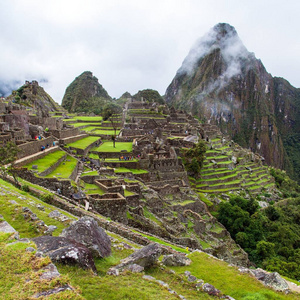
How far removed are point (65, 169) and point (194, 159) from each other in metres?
18.1

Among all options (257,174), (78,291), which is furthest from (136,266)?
(257,174)

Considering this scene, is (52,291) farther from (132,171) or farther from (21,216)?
(132,171)

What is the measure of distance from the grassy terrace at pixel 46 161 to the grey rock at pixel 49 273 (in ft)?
43.6

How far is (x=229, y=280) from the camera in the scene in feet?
23.2

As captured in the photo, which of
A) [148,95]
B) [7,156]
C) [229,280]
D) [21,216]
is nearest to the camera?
[229,280]

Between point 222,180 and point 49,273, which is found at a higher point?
point 49,273

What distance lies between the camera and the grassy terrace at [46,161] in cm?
1763

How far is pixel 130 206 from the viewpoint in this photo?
18047mm

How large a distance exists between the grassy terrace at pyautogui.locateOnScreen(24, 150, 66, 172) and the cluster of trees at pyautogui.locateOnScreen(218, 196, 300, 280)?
1790cm

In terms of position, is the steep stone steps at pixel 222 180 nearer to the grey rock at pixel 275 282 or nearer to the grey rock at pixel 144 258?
the grey rock at pixel 275 282

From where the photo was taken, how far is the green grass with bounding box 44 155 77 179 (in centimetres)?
1742

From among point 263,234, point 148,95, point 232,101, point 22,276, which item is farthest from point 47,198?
point 232,101

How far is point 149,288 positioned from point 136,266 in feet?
3.23

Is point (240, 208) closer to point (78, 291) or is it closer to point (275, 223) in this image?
point (275, 223)
